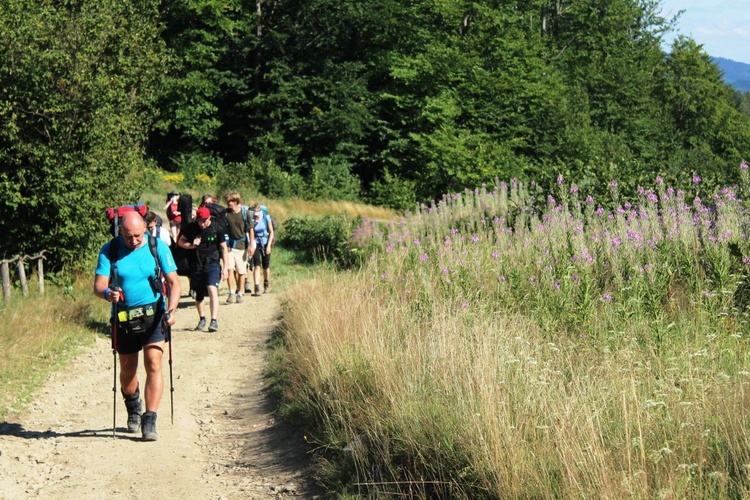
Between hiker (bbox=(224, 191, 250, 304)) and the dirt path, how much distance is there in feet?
13.7

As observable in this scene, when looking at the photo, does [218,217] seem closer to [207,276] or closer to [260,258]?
[207,276]

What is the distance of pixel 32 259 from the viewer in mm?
15094

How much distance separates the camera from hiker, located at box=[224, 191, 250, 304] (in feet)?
51.6

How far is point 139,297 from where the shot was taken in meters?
7.91

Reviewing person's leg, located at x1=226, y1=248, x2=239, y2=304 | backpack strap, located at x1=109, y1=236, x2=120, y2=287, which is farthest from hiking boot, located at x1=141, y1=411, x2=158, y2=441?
person's leg, located at x1=226, y1=248, x2=239, y2=304

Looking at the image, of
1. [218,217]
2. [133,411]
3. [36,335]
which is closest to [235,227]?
[218,217]

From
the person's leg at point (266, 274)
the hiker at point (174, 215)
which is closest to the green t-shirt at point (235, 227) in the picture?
the hiker at point (174, 215)

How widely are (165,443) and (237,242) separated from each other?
26.8 ft

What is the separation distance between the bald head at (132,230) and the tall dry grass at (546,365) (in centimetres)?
193

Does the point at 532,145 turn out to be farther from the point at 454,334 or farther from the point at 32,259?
the point at 454,334

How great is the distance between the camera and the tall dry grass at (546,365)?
4969 mm

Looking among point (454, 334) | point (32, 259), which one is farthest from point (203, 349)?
point (454, 334)

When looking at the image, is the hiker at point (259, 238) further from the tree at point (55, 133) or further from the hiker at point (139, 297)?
the hiker at point (139, 297)

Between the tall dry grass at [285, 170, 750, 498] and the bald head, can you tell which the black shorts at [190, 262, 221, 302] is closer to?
the tall dry grass at [285, 170, 750, 498]
